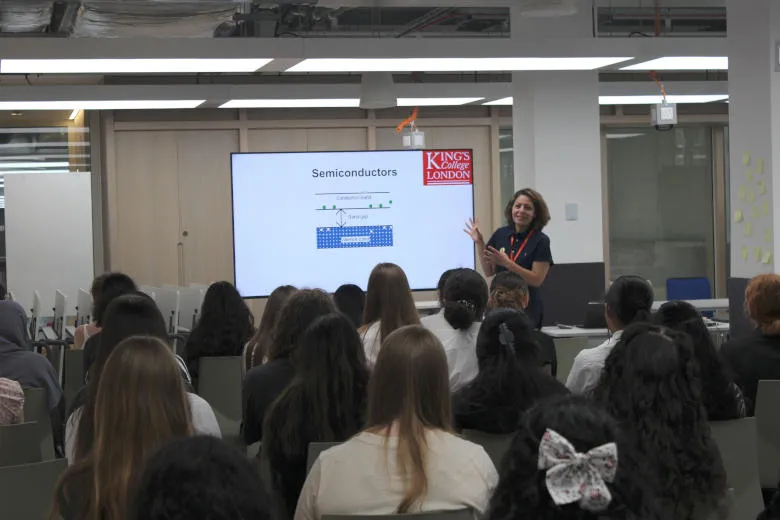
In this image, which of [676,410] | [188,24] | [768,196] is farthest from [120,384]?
[768,196]

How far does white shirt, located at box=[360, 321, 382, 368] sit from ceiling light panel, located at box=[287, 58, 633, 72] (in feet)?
8.81

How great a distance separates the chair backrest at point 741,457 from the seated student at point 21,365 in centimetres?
306

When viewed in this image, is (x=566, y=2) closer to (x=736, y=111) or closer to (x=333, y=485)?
(x=736, y=111)

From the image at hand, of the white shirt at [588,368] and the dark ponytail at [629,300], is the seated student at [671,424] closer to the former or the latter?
the white shirt at [588,368]

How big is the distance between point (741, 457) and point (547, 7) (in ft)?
11.5

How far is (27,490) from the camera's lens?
3072 mm

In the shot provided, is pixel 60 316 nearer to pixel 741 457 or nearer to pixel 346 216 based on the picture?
pixel 346 216

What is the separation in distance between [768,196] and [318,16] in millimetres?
4177

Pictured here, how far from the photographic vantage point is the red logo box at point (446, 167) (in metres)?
Answer: 10.5

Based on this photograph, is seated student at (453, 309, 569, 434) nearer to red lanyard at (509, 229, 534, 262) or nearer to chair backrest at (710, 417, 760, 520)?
chair backrest at (710, 417, 760, 520)

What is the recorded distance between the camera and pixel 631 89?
11227 millimetres

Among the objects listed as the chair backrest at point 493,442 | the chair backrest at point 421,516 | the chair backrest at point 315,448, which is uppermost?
the chair backrest at point 315,448

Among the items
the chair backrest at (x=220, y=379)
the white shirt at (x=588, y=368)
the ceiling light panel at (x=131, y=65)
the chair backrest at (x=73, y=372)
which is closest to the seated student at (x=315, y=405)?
the white shirt at (x=588, y=368)

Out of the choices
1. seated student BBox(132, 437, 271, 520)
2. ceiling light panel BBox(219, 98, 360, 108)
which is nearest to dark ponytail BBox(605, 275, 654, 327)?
seated student BBox(132, 437, 271, 520)
